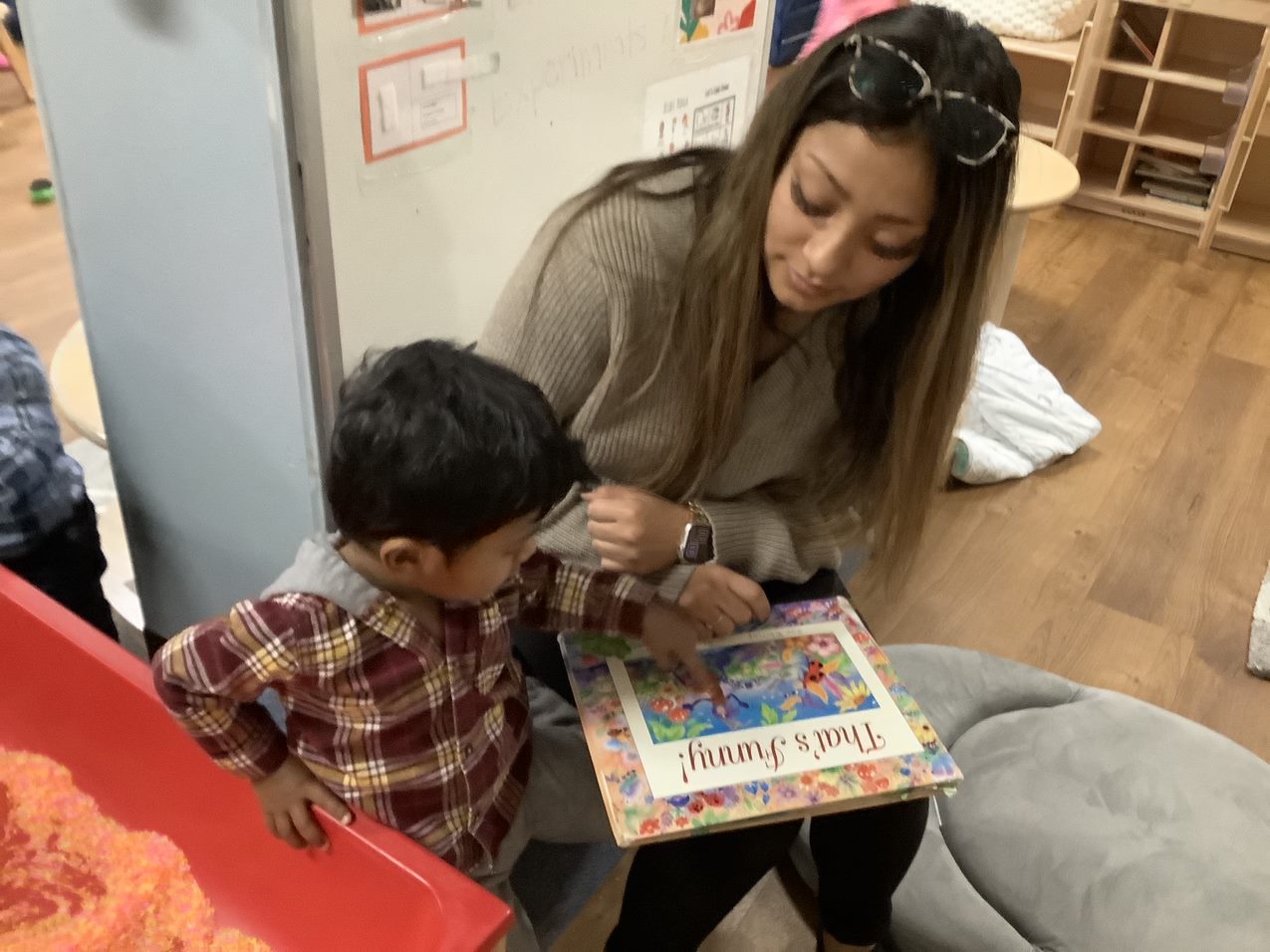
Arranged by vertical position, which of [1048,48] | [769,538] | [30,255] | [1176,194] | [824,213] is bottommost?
[30,255]

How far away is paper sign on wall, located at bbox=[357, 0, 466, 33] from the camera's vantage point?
958mm

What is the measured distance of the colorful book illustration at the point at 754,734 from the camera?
808mm

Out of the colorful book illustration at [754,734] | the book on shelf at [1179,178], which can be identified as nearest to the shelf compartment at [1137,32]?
the book on shelf at [1179,178]

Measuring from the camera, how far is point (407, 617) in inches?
30.4

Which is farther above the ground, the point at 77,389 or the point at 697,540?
the point at 697,540

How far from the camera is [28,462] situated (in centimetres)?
115

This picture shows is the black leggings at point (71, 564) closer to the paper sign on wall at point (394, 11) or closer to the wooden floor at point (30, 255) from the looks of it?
the paper sign on wall at point (394, 11)

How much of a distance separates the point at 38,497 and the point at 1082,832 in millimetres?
1208

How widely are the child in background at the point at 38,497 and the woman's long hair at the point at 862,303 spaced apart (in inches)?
25.4

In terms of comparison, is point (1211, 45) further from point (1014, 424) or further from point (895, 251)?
point (895, 251)

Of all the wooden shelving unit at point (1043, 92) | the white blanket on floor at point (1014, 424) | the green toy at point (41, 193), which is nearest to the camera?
the white blanket on floor at point (1014, 424)

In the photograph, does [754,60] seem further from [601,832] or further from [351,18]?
[601,832]

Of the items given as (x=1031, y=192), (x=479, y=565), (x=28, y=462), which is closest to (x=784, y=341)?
(x=479, y=565)

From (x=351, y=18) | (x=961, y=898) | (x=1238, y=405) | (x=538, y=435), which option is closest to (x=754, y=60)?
(x=351, y=18)
